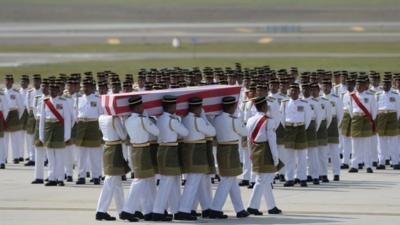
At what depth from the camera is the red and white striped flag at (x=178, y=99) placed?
72.3ft

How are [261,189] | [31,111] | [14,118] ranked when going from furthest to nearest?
Result: [14,118]
[31,111]
[261,189]

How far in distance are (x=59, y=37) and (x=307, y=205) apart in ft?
206

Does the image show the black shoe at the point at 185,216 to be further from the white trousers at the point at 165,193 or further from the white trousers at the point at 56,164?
the white trousers at the point at 56,164

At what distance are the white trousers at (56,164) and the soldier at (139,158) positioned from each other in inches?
228

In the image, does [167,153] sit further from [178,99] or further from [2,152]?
[2,152]

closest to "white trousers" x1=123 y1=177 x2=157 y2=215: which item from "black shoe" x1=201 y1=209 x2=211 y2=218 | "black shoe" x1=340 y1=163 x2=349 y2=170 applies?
"black shoe" x1=201 y1=209 x2=211 y2=218

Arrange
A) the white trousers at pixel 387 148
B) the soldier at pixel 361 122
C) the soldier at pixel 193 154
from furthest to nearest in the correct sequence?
the white trousers at pixel 387 148, the soldier at pixel 361 122, the soldier at pixel 193 154

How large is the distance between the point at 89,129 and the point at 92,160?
0.71 meters

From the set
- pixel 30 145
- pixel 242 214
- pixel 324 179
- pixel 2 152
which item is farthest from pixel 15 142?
pixel 242 214

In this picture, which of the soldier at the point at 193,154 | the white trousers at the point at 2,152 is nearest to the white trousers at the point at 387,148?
the white trousers at the point at 2,152

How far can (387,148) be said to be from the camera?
31375 millimetres

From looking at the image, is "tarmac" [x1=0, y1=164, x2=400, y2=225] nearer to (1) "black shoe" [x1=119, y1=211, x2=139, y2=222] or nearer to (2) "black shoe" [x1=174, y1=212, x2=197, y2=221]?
(2) "black shoe" [x1=174, y1=212, x2=197, y2=221]

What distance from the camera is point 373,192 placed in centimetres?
2606

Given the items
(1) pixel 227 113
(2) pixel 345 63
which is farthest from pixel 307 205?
(2) pixel 345 63
